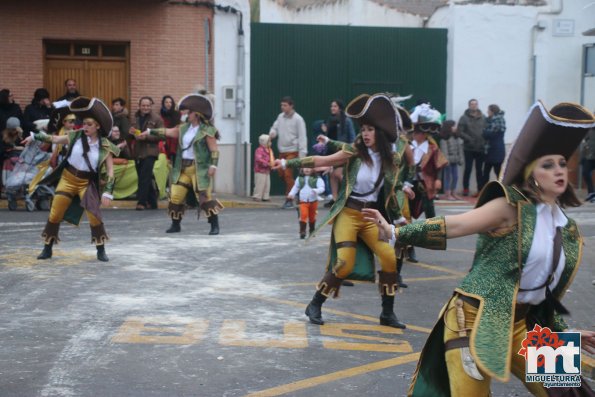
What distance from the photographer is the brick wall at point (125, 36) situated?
68.1 feet

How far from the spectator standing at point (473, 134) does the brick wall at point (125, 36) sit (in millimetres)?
5254

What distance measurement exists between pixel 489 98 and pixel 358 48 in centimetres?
311

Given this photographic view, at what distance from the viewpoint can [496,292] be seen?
5.05m

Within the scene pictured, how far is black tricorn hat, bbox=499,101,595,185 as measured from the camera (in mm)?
5035

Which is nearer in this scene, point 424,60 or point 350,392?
point 350,392

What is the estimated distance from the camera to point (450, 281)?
11492mm

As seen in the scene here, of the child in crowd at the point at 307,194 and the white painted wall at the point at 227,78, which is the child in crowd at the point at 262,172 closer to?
the white painted wall at the point at 227,78

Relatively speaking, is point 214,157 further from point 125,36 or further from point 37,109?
point 125,36

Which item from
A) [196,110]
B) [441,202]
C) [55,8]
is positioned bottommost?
[441,202]

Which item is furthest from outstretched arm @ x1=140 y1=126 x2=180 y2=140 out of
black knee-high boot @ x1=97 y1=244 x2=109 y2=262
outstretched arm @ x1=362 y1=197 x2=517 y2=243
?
outstretched arm @ x1=362 y1=197 x2=517 y2=243

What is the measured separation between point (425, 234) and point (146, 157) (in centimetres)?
1417

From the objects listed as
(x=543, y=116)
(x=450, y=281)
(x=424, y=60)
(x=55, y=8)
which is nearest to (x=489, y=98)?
(x=424, y=60)

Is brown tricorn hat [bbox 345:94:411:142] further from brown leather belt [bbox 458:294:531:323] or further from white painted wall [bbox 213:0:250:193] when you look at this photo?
white painted wall [bbox 213:0:250:193]

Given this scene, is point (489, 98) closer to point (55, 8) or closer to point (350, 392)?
point (55, 8)
